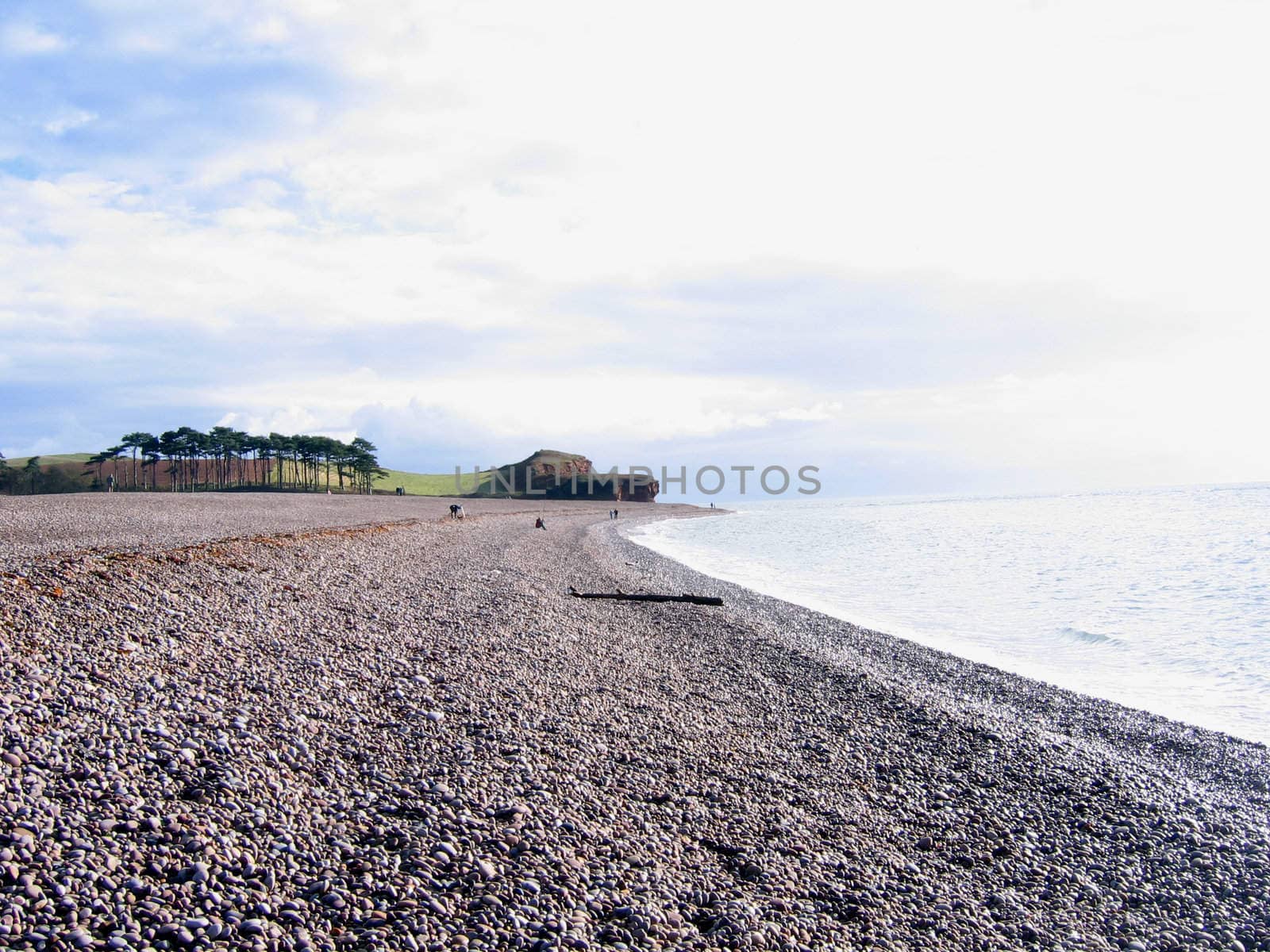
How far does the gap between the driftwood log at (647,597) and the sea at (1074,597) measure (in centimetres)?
A: 413

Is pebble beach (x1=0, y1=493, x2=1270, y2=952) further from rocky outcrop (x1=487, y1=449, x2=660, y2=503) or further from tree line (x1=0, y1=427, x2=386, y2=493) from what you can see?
rocky outcrop (x1=487, y1=449, x2=660, y2=503)

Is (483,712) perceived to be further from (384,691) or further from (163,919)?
(163,919)

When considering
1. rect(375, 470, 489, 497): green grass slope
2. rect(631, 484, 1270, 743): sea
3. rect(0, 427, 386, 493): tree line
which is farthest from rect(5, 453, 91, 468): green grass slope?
rect(631, 484, 1270, 743): sea

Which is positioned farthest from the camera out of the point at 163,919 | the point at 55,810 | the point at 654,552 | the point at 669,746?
the point at 654,552

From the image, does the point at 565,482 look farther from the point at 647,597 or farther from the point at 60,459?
the point at 647,597

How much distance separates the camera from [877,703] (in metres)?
11.6

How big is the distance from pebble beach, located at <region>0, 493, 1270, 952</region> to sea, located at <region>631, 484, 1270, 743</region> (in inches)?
127

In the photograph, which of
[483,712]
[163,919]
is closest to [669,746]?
[483,712]

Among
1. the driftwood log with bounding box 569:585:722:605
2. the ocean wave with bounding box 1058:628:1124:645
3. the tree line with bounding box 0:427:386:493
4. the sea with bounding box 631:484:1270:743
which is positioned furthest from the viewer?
the tree line with bounding box 0:427:386:493

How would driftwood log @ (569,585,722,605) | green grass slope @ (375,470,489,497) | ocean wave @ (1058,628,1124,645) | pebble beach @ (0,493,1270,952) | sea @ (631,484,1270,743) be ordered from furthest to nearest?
green grass slope @ (375,470,489,497) < driftwood log @ (569,585,722,605) < ocean wave @ (1058,628,1124,645) < sea @ (631,484,1270,743) < pebble beach @ (0,493,1270,952)

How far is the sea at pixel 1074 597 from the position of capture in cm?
1526

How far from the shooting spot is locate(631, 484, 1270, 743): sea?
601 inches

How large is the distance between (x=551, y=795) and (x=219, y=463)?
11689 centimetres

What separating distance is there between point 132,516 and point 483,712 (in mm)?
32821
